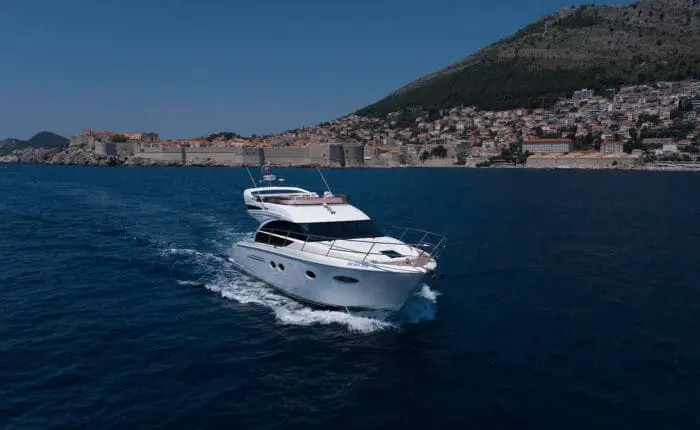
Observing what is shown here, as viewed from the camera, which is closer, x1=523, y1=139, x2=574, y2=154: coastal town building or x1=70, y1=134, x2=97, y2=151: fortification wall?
x1=523, y1=139, x2=574, y2=154: coastal town building

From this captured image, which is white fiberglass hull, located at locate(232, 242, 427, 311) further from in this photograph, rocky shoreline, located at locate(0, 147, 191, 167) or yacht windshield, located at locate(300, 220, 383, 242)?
rocky shoreline, located at locate(0, 147, 191, 167)

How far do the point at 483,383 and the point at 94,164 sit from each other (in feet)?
581

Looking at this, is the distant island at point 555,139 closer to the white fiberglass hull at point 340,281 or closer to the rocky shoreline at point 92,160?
the rocky shoreline at point 92,160

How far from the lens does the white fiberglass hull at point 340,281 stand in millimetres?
12773

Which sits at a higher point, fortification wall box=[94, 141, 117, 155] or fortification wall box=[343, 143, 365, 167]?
fortification wall box=[94, 141, 117, 155]

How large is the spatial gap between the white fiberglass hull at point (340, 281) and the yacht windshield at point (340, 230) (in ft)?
3.18

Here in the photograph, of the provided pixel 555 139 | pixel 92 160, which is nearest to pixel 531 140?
pixel 555 139

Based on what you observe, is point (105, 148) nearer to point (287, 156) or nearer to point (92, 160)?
point (92, 160)

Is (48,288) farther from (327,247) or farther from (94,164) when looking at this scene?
(94,164)

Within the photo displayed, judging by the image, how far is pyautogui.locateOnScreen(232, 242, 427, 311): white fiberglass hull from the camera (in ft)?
41.9

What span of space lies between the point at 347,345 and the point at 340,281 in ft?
6.29

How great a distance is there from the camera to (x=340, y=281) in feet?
44.2

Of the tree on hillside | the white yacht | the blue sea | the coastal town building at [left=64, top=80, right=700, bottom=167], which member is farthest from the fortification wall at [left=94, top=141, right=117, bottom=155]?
the white yacht

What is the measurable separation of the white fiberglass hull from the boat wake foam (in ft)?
1.05
